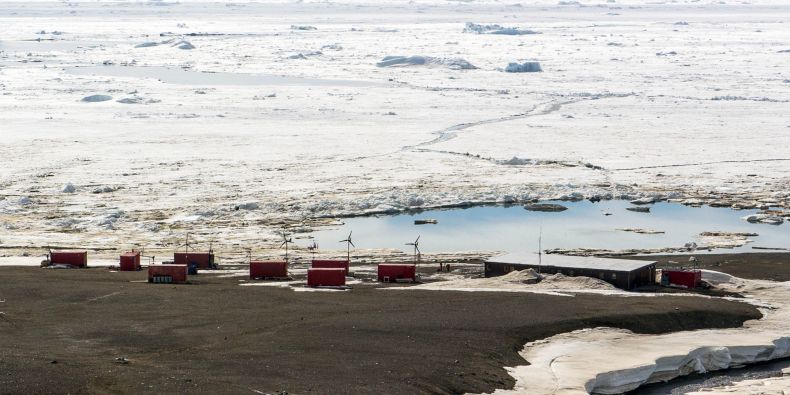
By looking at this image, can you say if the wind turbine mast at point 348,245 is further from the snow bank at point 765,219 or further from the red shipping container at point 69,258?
the snow bank at point 765,219

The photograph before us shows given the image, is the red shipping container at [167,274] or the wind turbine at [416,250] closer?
the red shipping container at [167,274]

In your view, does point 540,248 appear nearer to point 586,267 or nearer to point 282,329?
point 586,267

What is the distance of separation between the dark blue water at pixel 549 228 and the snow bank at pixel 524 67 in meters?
44.5

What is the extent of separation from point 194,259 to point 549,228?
44.2 ft

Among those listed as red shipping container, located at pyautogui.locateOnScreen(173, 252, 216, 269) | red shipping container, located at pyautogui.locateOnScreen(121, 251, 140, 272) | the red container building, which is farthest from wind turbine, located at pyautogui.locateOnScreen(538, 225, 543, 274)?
red shipping container, located at pyautogui.locateOnScreen(121, 251, 140, 272)

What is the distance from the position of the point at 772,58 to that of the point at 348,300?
75080 millimetres

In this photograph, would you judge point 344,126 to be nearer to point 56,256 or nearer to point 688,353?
point 56,256

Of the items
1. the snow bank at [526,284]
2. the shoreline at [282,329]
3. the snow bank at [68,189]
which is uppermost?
the snow bank at [68,189]

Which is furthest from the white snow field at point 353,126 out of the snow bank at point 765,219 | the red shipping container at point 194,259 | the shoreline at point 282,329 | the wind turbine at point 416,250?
the shoreline at point 282,329

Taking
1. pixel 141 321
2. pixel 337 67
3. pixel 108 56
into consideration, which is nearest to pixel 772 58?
pixel 337 67

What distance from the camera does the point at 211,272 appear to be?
3434 centimetres

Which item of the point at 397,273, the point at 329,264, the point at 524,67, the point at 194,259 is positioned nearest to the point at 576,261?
the point at 397,273

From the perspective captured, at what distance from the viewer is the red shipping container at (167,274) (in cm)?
3216

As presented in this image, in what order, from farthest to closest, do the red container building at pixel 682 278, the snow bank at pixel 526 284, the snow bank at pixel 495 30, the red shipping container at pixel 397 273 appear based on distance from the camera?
the snow bank at pixel 495 30 → the red shipping container at pixel 397 273 → the red container building at pixel 682 278 → the snow bank at pixel 526 284
